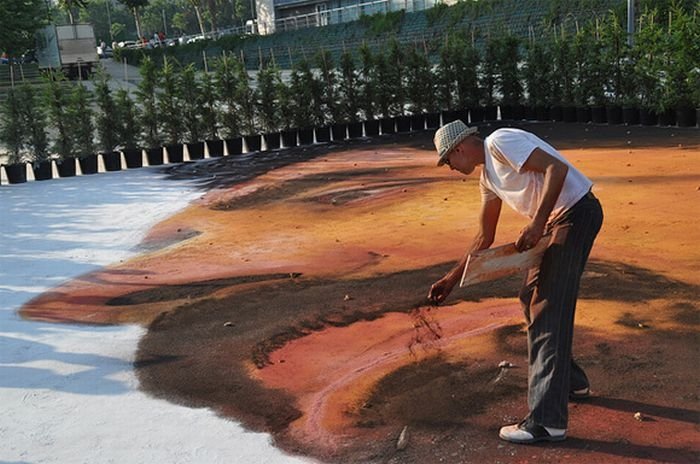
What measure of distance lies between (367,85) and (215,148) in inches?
149

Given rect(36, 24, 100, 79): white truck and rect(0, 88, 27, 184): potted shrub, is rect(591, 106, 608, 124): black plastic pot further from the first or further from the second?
rect(36, 24, 100, 79): white truck

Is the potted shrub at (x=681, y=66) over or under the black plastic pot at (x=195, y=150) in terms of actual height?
over

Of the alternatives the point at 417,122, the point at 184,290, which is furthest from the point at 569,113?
the point at 184,290

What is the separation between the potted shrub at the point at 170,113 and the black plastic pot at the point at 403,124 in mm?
4879

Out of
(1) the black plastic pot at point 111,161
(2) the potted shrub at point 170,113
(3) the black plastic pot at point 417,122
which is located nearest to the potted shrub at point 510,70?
(3) the black plastic pot at point 417,122

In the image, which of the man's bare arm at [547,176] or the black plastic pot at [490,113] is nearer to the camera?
the man's bare arm at [547,176]

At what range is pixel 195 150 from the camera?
15.7 metres

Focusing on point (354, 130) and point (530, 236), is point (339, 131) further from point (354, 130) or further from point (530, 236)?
point (530, 236)

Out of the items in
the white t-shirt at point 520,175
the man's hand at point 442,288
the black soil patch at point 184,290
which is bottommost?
the black soil patch at point 184,290

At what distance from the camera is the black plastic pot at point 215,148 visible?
15859 millimetres

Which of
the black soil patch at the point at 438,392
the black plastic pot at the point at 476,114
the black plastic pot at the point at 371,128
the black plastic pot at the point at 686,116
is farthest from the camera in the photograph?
the black plastic pot at the point at 476,114

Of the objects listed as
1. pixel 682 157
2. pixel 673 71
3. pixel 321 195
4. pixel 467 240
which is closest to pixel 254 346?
pixel 467 240

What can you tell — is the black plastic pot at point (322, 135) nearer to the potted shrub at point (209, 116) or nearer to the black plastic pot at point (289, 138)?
the black plastic pot at point (289, 138)

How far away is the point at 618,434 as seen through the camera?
386 centimetres
